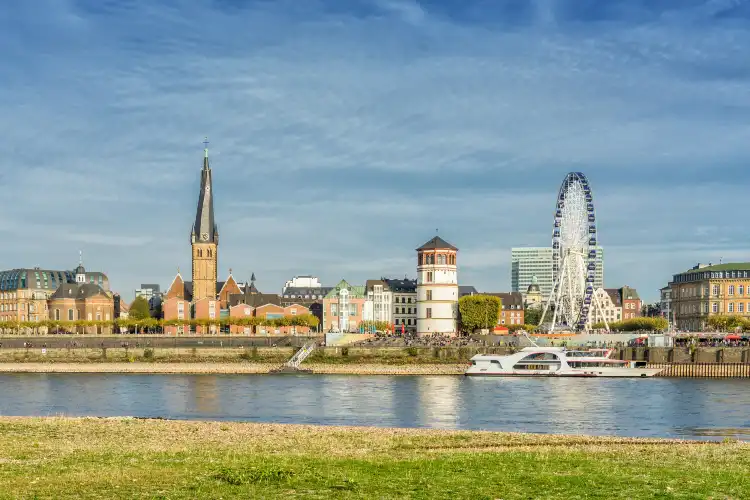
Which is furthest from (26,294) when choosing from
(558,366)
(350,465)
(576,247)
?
(350,465)

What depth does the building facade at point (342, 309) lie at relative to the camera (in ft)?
574

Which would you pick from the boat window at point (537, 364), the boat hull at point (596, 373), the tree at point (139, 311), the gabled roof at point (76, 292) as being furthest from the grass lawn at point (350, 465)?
the gabled roof at point (76, 292)

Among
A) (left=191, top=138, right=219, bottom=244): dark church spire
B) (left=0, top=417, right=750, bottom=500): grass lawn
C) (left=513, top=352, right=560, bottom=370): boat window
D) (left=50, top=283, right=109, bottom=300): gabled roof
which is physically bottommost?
(left=513, top=352, right=560, bottom=370): boat window

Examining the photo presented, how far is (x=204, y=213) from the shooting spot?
593ft

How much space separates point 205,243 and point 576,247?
244 ft

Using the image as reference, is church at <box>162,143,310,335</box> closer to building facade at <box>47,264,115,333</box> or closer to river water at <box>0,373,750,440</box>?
building facade at <box>47,264,115,333</box>

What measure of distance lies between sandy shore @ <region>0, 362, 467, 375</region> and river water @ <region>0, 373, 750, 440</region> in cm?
483

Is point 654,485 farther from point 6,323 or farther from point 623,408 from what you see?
point 6,323

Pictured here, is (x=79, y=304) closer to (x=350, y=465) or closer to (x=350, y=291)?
(x=350, y=291)

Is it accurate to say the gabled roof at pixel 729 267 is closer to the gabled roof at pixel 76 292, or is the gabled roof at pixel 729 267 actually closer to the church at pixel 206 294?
the church at pixel 206 294

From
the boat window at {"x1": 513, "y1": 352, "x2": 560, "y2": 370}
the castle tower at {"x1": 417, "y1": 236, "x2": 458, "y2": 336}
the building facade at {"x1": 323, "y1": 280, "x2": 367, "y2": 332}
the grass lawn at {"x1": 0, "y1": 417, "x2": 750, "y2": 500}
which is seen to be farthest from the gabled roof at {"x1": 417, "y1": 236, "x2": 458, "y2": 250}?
the grass lawn at {"x1": 0, "y1": 417, "x2": 750, "y2": 500}

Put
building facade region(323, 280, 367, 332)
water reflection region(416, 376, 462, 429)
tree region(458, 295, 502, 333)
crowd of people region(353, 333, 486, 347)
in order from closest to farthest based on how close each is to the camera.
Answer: water reflection region(416, 376, 462, 429)
crowd of people region(353, 333, 486, 347)
tree region(458, 295, 502, 333)
building facade region(323, 280, 367, 332)

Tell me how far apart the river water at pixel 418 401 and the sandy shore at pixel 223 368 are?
4.83 meters

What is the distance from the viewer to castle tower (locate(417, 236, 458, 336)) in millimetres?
147875
